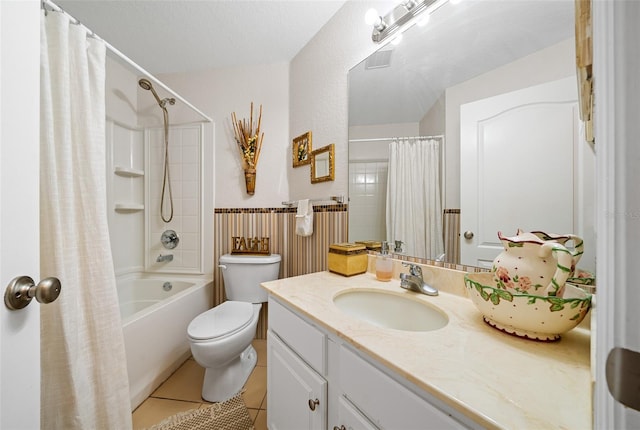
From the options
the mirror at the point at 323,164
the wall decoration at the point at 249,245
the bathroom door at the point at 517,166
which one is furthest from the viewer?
the wall decoration at the point at 249,245

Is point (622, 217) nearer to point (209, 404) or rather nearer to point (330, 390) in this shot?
point (330, 390)

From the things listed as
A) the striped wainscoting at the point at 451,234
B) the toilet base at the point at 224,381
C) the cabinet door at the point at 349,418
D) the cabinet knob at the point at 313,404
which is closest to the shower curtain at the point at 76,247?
the toilet base at the point at 224,381

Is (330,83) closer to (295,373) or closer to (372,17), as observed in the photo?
(372,17)

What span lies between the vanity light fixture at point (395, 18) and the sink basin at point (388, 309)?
46.8 inches

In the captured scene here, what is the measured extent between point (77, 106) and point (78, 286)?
651 mm

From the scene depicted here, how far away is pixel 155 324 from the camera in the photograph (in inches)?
55.3

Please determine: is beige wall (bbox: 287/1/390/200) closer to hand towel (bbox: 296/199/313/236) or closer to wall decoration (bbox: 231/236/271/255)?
hand towel (bbox: 296/199/313/236)

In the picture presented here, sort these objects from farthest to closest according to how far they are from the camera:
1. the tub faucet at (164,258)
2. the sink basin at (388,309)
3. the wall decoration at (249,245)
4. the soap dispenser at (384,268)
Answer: the tub faucet at (164,258), the wall decoration at (249,245), the soap dispenser at (384,268), the sink basin at (388,309)

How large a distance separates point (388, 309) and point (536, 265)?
0.52 meters

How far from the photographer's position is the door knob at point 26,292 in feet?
1.60

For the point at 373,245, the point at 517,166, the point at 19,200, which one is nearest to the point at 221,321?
the point at 373,245

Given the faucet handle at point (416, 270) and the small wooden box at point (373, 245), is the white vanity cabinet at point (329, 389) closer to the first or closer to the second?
the faucet handle at point (416, 270)

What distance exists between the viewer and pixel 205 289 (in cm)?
192

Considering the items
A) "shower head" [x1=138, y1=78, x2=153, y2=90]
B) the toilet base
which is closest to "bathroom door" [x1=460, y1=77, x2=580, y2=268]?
the toilet base
